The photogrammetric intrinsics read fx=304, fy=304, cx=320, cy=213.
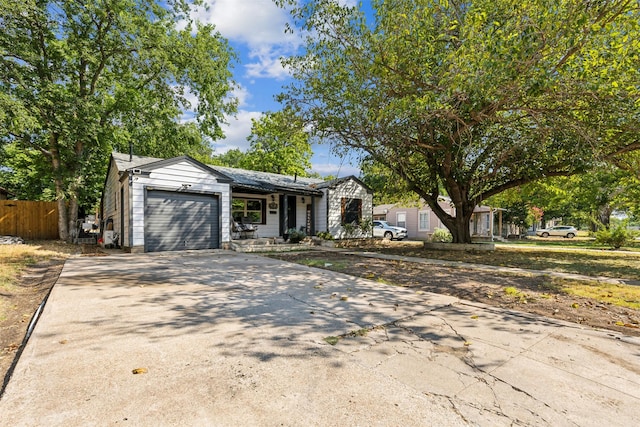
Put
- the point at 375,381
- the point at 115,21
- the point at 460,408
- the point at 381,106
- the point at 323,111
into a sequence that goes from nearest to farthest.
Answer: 1. the point at 460,408
2. the point at 375,381
3. the point at 381,106
4. the point at 323,111
5. the point at 115,21

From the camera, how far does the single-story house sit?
10.6 meters

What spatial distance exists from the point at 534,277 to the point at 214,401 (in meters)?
7.39

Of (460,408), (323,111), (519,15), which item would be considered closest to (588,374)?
(460,408)

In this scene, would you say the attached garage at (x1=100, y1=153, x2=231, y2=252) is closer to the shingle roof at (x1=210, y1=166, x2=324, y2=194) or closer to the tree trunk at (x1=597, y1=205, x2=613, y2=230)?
the shingle roof at (x1=210, y1=166, x2=324, y2=194)

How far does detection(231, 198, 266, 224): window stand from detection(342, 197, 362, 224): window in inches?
174

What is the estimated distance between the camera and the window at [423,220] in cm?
2598

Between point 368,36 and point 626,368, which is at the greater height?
point 368,36

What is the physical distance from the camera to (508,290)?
5.28 meters

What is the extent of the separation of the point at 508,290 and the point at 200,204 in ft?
34.6

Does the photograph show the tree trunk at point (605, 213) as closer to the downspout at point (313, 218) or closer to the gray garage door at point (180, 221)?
the downspout at point (313, 218)

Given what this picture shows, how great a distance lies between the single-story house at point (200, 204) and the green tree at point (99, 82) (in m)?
2.28

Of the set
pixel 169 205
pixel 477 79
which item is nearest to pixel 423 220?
pixel 169 205

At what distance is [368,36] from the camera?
304 inches

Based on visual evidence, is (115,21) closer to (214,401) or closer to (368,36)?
(368,36)
